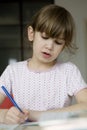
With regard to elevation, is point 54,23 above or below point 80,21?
above

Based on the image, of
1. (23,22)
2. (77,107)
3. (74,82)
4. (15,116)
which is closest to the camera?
(15,116)

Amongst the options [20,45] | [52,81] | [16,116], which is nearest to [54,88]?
[52,81]

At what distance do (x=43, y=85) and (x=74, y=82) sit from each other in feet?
0.34

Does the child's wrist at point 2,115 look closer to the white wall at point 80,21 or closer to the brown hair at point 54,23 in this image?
the brown hair at point 54,23

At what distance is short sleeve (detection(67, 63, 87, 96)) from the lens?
0.79 metres

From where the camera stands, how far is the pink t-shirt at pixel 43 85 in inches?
32.6

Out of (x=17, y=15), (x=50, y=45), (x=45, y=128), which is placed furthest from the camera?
(x=17, y=15)

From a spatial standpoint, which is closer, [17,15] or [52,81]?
[52,81]

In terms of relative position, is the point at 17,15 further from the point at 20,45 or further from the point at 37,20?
the point at 37,20

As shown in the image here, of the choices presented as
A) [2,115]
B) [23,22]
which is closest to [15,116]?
[2,115]

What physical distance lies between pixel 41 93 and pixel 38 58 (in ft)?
0.37

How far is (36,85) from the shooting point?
0.86 m

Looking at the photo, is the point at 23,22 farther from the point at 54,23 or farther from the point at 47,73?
the point at 54,23

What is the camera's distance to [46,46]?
0.74 meters
